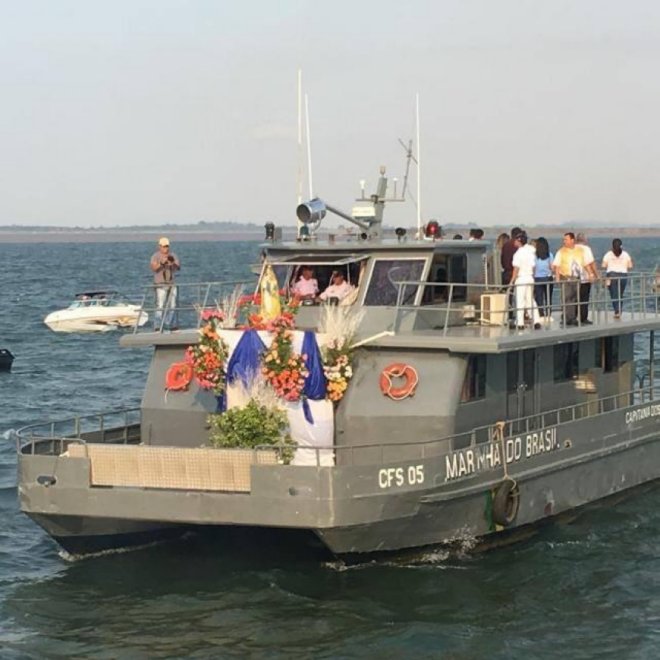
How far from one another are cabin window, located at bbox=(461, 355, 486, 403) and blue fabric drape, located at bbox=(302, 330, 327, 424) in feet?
5.80

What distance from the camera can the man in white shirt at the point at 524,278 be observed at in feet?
60.0

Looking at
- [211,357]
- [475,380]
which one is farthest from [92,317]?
[475,380]

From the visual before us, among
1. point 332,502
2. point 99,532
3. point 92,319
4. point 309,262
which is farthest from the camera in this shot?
point 92,319

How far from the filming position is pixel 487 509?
1670 cm

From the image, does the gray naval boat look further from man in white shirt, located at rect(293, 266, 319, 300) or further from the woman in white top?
the woman in white top

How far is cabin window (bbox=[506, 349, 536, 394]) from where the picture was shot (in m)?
18.2

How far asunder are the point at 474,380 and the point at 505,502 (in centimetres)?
155

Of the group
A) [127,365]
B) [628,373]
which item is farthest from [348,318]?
[127,365]

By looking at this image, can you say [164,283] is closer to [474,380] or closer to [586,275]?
[474,380]

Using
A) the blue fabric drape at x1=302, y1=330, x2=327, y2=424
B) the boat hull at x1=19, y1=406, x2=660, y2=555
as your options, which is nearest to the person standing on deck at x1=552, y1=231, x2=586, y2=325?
the boat hull at x1=19, y1=406, x2=660, y2=555

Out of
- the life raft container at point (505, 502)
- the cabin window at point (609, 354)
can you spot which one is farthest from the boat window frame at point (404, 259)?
the cabin window at point (609, 354)

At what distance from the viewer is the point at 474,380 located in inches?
677

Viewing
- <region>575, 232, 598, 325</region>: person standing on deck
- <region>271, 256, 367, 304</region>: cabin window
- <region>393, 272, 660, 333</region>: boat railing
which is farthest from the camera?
<region>575, 232, 598, 325</region>: person standing on deck

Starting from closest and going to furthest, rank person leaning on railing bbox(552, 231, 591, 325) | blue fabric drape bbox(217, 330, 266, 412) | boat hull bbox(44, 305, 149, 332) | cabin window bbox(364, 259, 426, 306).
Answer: blue fabric drape bbox(217, 330, 266, 412) → cabin window bbox(364, 259, 426, 306) → person leaning on railing bbox(552, 231, 591, 325) → boat hull bbox(44, 305, 149, 332)
